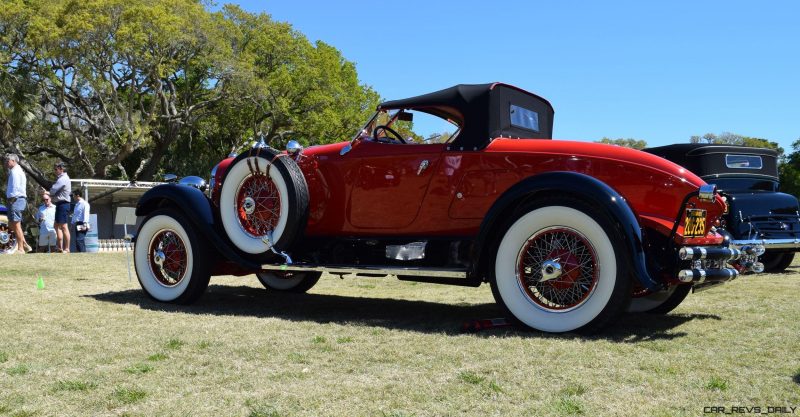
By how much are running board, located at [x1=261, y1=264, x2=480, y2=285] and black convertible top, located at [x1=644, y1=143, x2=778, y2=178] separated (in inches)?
258

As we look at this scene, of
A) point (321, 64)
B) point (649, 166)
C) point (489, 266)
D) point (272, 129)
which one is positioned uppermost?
point (321, 64)

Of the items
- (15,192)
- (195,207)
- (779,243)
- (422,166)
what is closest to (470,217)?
(422,166)

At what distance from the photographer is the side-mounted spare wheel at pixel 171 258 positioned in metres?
6.40

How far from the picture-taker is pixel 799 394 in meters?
3.08

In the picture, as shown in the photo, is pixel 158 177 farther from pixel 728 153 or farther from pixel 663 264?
pixel 663 264

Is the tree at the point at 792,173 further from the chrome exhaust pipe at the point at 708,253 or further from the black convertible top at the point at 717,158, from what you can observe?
the chrome exhaust pipe at the point at 708,253

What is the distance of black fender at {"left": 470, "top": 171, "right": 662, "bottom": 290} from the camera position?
4410 mm

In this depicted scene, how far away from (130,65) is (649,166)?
28090mm

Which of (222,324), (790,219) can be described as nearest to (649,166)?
(222,324)

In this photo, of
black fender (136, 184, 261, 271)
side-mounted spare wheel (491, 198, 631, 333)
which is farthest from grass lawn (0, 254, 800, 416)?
black fender (136, 184, 261, 271)

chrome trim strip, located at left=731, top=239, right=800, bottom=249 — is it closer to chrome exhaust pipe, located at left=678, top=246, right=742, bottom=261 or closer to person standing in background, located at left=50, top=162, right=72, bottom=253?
chrome exhaust pipe, located at left=678, top=246, right=742, bottom=261

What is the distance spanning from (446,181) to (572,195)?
1091mm

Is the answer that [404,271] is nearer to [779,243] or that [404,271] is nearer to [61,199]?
[779,243]

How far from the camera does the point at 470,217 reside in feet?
17.5
